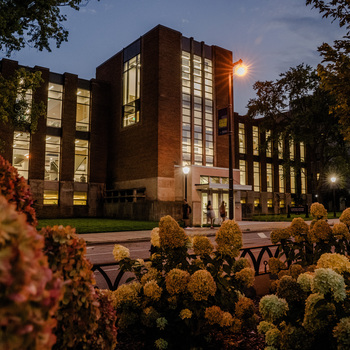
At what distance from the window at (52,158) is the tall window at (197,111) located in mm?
13838

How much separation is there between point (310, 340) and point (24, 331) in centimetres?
236

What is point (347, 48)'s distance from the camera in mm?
8156

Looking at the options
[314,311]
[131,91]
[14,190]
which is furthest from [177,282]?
[131,91]

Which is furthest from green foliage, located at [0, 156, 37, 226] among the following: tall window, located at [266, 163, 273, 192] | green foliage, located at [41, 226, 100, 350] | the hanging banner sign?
tall window, located at [266, 163, 273, 192]

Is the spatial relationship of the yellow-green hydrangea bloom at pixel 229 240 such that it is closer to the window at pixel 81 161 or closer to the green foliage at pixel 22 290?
the green foliage at pixel 22 290

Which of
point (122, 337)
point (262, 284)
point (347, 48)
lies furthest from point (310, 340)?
point (347, 48)

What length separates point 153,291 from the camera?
3287 millimetres

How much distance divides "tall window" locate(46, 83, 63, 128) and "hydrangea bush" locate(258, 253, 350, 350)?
36.5 m

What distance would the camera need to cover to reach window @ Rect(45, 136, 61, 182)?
113 ft

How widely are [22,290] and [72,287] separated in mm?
795

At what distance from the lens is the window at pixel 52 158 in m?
34.6

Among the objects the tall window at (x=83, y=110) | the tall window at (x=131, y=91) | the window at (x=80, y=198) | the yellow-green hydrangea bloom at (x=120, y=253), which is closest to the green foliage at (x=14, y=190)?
the yellow-green hydrangea bloom at (x=120, y=253)

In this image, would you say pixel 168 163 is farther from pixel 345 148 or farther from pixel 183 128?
pixel 345 148

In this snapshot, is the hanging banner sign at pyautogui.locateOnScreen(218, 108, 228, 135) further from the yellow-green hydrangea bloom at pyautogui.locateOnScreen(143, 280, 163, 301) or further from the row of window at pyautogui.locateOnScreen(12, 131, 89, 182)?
the row of window at pyautogui.locateOnScreen(12, 131, 89, 182)
